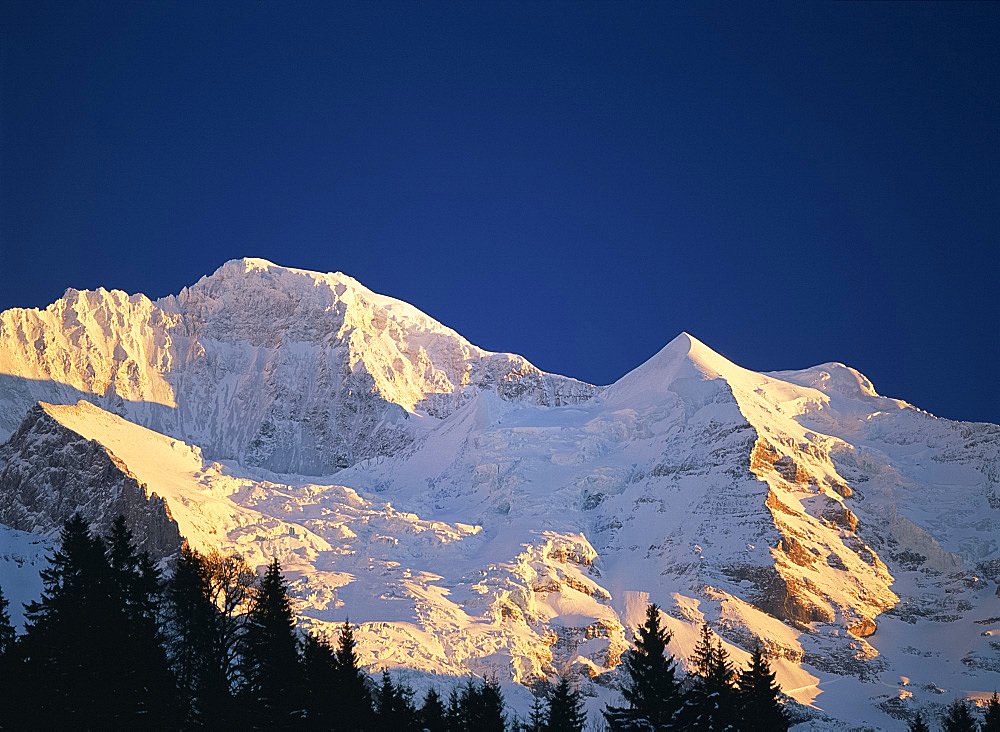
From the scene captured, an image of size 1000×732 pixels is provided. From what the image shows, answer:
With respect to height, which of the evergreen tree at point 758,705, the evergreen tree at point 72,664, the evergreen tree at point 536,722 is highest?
the evergreen tree at point 72,664

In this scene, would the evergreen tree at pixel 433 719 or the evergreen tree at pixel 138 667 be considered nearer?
the evergreen tree at pixel 138 667

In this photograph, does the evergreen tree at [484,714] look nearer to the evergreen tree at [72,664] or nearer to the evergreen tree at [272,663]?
the evergreen tree at [272,663]

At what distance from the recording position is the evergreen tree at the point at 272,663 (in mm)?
56938

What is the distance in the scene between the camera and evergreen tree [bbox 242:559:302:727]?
56938 millimetres

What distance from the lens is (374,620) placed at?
182625 mm

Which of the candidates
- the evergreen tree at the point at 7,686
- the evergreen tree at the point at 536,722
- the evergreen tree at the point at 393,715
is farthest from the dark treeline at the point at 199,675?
the evergreen tree at the point at 536,722

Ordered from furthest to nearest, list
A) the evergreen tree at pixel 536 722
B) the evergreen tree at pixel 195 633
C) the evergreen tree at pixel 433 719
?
the evergreen tree at pixel 536 722 → the evergreen tree at pixel 433 719 → the evergreen tree at pixel 195 633

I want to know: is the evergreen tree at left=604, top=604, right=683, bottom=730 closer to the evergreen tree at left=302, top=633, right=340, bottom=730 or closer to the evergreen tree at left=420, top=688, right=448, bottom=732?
the evergreen tree at left=302, top=633, right=340, bottom=730

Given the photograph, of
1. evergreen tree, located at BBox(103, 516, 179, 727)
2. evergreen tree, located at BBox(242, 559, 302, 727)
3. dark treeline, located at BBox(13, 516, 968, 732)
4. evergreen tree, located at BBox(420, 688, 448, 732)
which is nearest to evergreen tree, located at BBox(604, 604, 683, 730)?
dark treeline, located at BBox(13, 516, 968, 732)

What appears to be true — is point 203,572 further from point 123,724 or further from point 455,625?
point 455,625

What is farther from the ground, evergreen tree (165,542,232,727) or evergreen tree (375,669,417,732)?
evergreen tree (165,542,232,727)

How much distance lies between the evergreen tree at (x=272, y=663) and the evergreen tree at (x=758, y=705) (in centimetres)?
2227

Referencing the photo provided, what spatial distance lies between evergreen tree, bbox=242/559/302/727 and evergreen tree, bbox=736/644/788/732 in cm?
2227

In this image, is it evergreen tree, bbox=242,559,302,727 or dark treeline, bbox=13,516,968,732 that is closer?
dark treeline, bbox=13,516,968,732
